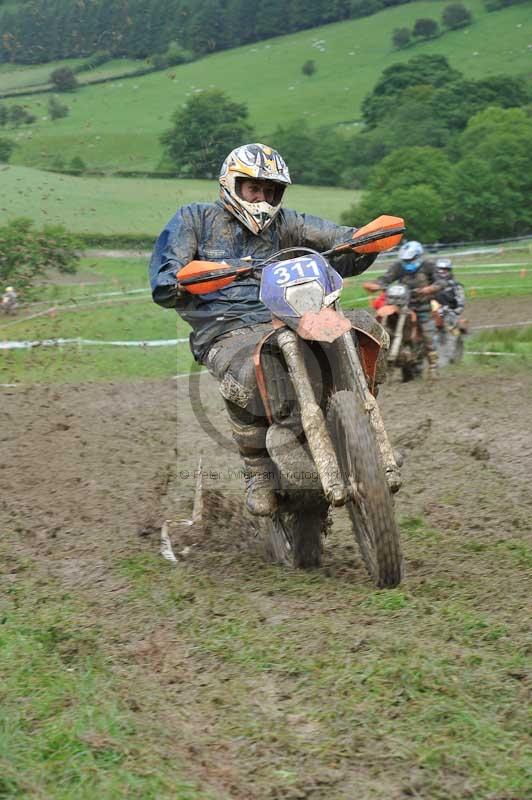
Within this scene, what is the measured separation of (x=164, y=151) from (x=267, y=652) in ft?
141

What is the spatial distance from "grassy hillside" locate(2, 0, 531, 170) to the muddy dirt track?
30558 mm

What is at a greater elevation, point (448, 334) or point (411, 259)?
point (411, 259)

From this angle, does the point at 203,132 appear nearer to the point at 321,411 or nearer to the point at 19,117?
the point at 19,117

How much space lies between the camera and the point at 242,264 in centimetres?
596

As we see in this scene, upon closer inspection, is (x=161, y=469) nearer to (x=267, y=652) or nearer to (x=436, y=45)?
(x=267, y=652)

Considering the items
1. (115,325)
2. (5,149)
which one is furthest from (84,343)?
(5,149)

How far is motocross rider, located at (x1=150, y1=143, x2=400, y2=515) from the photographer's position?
5.76 metres

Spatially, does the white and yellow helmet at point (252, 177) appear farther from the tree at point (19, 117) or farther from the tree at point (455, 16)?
the tree at point (455, 16)

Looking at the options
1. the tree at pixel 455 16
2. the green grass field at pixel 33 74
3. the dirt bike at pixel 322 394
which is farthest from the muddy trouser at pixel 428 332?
the tree at pixel 455 16

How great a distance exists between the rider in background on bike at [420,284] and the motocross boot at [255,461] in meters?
7.91

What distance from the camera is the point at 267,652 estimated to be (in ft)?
13.8

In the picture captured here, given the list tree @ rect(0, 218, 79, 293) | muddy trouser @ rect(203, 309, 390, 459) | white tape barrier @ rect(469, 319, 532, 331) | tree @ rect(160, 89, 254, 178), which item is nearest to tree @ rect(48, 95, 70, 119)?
tree @ rect(160, 89, 254, 178)

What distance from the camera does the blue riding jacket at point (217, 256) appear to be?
609 cm

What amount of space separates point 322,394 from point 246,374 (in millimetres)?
459
